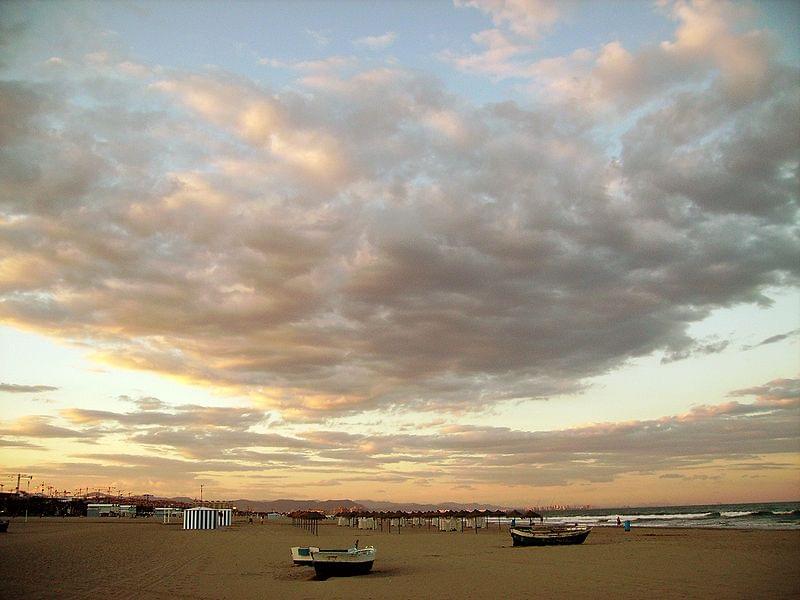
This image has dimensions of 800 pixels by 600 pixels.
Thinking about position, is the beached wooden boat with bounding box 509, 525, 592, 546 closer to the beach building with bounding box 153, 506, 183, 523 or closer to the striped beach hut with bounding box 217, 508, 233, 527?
the striped beach hut with bounding box 217, 508, 233, 527

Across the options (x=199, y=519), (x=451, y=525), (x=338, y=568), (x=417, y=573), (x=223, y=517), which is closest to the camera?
(x=338, y=568)

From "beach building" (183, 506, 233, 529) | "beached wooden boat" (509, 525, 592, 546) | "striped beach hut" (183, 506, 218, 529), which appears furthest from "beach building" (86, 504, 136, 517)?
"beached wooden boat" (509, 525, 592, 546)

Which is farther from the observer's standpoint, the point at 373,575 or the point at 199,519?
the point at 199,519

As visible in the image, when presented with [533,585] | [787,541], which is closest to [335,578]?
[533,585]

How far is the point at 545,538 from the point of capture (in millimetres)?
39625

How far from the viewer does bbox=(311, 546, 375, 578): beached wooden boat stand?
75.9 feet

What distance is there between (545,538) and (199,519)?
3681cm

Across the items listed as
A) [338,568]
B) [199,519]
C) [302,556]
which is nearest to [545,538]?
[302,556]

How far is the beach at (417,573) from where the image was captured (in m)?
18.4

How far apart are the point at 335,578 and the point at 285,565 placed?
5847 millimetres

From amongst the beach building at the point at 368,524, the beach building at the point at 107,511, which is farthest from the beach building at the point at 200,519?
the beach building at the point at 107,511

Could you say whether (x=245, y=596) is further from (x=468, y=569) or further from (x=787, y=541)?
(x=787, y=541)

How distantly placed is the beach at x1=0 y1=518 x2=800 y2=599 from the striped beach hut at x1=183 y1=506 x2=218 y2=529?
25.3m

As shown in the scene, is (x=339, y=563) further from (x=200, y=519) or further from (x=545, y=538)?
(x=200, y=519)
